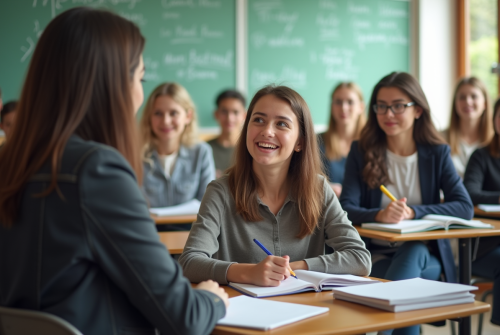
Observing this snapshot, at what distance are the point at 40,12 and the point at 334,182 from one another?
301cm

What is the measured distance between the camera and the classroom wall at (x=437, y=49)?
20.3ft

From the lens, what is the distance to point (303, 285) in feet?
5.16

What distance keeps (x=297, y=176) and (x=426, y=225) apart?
0.79 meters

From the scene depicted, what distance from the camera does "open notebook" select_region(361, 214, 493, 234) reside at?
2.52m

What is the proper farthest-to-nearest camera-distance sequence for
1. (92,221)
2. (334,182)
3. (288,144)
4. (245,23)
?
(245,23) < (334,182) < (288,144) < (92,221)

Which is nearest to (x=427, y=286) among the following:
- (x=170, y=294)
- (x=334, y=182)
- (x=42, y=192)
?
(x=170, y=294)

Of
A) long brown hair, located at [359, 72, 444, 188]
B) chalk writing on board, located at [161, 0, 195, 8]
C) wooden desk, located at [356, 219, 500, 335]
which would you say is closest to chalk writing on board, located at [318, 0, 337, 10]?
chalk writing on board, located at [161, 0, 195, 8]

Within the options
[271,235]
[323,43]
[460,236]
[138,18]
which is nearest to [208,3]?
[138,18]

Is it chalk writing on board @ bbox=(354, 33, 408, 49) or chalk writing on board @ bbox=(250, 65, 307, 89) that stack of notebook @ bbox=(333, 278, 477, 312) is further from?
chalk writing on board @ bbox=(354, 33, 408, 49)

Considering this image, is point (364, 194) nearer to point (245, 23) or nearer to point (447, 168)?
point (447, 168)

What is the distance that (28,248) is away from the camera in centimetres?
110

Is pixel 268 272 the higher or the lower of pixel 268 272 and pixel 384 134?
the lower

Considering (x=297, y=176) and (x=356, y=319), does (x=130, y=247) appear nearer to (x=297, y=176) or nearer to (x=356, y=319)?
(x=356, y=319)

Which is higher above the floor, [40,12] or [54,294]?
[40,12]
